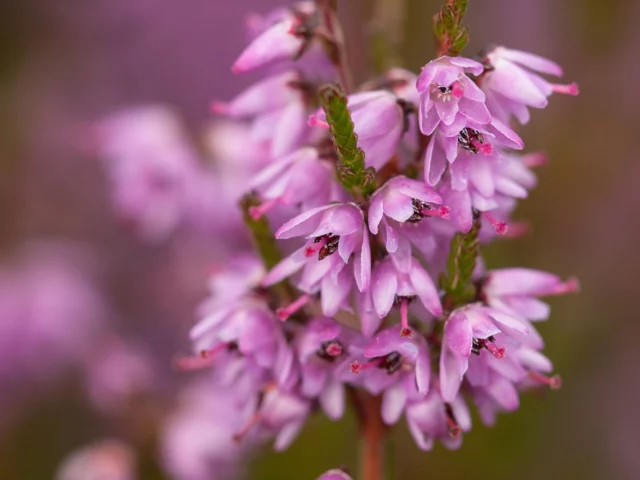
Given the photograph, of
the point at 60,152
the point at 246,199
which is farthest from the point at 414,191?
the point at 60,152

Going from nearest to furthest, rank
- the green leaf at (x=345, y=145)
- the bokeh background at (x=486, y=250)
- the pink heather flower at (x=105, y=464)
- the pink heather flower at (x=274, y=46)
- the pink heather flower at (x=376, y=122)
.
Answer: the green leaf at (x=345, y=145) → the pink heather flower at (x=376, y=122) → the pink heather flower at (x=274, y=46) → the pink heather flower at (x=105, y=464) → the bokeh background at (x=486, y=250)

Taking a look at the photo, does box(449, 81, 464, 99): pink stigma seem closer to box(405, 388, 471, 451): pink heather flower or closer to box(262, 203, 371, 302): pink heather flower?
box(262, 203, 371, 302): pink heather flower

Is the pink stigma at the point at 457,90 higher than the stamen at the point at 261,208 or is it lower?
higher

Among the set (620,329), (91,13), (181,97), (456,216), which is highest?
(456,216)

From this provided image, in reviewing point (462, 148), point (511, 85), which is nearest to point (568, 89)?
point (511, 85)

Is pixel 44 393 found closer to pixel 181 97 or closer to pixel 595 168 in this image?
pixel 595 168

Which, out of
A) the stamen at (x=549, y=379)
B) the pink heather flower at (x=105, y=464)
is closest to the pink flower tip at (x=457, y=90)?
the stamen at (x=549, y=379)

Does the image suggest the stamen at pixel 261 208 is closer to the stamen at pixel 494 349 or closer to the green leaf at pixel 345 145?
the green leaf at pixel 345 145
